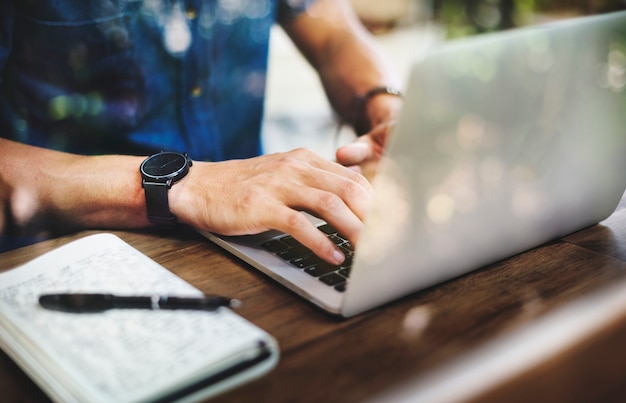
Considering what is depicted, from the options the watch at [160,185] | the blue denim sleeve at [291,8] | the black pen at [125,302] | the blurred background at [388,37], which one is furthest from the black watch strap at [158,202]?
the blurred background at [388,37]

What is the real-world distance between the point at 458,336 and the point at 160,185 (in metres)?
0.48

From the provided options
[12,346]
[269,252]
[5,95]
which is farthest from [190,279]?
[5,95]

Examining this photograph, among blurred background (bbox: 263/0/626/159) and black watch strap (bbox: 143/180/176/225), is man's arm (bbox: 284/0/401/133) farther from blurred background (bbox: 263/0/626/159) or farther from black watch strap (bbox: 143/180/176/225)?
blurred background (bbox: 263/0/626/159)

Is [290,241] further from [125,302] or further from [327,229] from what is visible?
[125,302]

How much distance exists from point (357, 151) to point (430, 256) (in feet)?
1.47

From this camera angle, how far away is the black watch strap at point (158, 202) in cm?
83

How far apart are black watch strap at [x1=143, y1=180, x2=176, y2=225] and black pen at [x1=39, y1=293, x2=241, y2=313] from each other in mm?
259

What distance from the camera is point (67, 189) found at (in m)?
0.92

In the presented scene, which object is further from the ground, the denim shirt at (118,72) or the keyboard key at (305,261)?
the denim shirt at (118,72)

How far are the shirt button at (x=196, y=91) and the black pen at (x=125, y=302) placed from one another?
2.67 feet

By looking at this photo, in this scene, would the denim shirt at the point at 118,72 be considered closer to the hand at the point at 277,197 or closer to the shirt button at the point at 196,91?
the shirt button at the point at 196,91

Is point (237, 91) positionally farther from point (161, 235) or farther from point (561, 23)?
point (561, 23)

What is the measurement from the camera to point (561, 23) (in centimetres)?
57

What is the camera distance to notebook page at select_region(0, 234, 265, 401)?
0.49 meters
